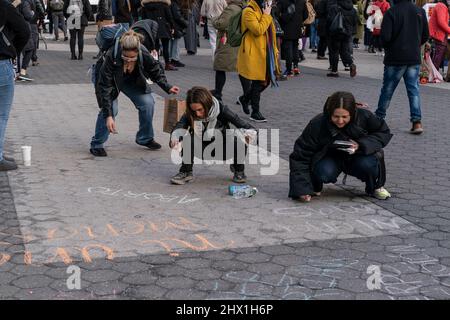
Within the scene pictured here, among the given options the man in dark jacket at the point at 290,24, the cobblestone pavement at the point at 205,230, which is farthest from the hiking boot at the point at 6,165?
the man in dark jacket at the point at 290,24

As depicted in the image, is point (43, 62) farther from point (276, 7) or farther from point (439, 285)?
point (439, 285)

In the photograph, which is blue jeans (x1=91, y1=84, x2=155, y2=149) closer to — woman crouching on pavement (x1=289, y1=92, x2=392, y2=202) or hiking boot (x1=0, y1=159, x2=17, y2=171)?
hiking boot (x1=0, y1=159, x2=17, y2=171)

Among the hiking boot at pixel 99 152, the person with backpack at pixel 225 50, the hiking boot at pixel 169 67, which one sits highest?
the person with backpack at pixel 225 50

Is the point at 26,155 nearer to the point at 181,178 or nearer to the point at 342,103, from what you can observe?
the point at 181,178

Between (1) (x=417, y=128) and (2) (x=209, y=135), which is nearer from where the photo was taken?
(2) (x=209, y=135)

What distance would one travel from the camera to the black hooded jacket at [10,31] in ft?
21.4

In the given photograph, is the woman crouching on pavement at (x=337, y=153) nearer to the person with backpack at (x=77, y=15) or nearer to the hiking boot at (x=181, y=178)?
the hiking boot at (x=181, y=178)

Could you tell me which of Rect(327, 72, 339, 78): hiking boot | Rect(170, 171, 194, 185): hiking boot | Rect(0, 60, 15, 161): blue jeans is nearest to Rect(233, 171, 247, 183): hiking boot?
Rect(170, 171, 194, 185): hiking boot

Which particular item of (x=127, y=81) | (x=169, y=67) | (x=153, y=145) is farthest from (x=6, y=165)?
(x=169, y=67)

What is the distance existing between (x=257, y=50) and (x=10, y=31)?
363cm

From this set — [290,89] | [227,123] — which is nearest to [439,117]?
[290,89]

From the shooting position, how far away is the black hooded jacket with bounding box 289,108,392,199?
5.80 metres

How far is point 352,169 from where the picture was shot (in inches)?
236

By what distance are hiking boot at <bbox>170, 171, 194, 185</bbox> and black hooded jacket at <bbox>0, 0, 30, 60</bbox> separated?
6.21ft
